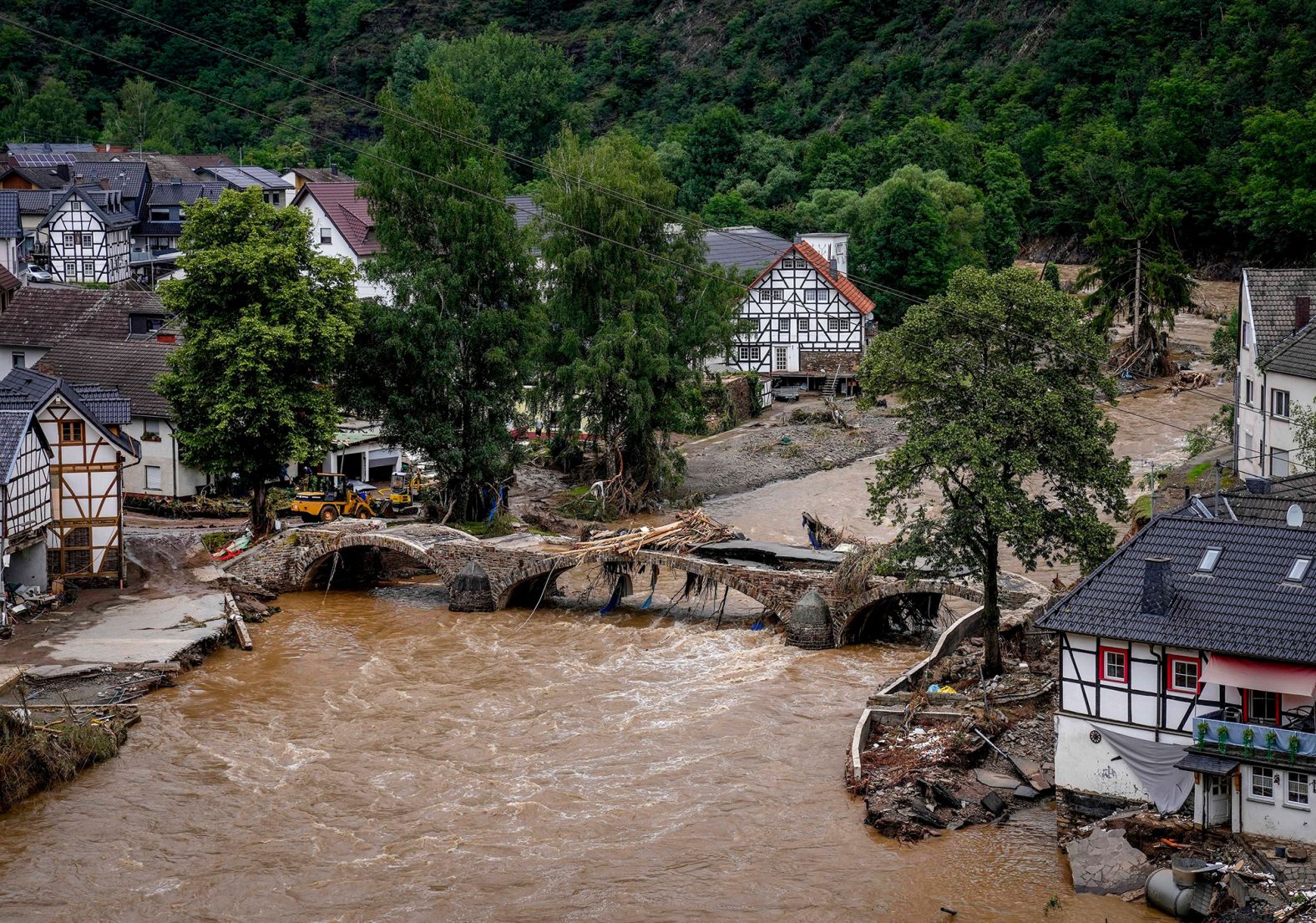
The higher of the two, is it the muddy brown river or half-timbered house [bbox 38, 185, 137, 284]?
half-timbered house [bbox 38, 185, 137, 284]

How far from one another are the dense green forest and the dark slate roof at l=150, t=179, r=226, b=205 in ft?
47.2

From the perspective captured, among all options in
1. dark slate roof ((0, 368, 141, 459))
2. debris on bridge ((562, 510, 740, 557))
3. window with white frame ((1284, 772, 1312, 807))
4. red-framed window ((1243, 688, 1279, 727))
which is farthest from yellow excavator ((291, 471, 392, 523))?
window with white frame ((1284, 772, 1312, 807))

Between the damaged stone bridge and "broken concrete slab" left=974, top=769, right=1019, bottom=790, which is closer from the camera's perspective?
"broken concrete slab" left=974, top=769, right=1019, bottom=790

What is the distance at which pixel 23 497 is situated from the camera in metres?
46.5

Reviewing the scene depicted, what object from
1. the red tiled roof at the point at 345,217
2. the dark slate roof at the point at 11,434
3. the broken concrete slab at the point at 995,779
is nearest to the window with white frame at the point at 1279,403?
the broken concrete slab at the point at 995,779

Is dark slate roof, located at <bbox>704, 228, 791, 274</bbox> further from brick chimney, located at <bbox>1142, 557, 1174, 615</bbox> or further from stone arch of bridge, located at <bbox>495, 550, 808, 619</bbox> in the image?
brick chimney, located at <bbox>1142, 557, 1174, 615</bbox>

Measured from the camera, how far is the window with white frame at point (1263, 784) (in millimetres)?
28969

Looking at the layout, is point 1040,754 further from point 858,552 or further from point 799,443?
point 799,443

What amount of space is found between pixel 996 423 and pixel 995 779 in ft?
28.4

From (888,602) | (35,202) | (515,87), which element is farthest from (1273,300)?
(515,87)

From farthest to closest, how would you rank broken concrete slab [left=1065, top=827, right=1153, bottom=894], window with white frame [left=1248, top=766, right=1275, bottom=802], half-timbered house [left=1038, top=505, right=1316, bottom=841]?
broken concrete slab [left=1065, top=827, right=1153, bottom=894] < window with white frame [left=1248, top=766, right=1275, bottom=802] < half-timbered house [left=1038, top=505, right=1316, bottom=841]

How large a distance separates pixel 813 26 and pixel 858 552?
370ft

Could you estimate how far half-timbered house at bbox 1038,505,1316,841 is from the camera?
28.8 metres

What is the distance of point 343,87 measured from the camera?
161m
